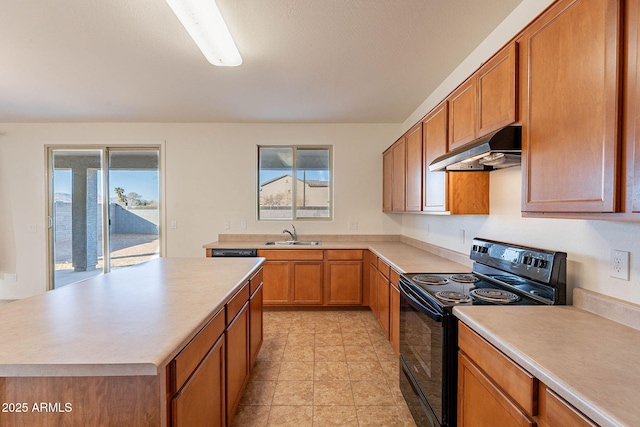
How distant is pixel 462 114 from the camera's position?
1.91 metres

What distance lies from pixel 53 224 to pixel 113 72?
117 inches

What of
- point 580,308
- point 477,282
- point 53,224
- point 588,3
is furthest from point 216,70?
point 53,224

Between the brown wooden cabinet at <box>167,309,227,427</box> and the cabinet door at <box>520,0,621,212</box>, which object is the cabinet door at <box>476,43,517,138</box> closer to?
the cabinet door at <box>520,0,621,212</box>

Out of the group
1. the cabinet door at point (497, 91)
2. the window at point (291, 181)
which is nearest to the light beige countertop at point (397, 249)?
the window at point (291, 181)

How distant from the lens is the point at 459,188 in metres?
2.17

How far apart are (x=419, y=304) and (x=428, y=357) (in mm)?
279

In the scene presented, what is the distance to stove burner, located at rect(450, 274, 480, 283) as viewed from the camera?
6.38 ft

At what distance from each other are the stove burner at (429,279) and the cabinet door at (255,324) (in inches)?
48.1

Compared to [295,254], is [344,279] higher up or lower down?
lower down

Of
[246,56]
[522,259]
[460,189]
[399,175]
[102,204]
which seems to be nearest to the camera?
[522,259]

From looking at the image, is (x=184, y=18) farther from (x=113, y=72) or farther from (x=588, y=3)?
(x=588, y=3)

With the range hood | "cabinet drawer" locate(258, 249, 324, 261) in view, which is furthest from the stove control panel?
"cabinet drawer" locate(258, 249, 324, 261)

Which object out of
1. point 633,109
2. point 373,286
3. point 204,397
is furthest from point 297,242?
point 633,109

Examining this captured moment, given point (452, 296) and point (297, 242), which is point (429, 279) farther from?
point (297, 242)
